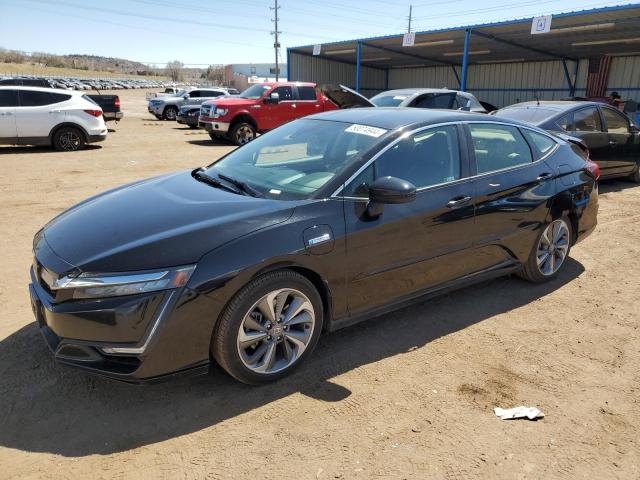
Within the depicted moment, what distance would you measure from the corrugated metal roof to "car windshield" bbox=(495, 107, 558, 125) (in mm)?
9039

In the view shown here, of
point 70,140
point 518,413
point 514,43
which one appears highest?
point 514,43

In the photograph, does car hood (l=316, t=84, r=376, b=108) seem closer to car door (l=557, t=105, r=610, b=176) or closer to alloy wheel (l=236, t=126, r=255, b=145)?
car door (l=557, t=105, r=610, b=176)

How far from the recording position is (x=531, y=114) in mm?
8102

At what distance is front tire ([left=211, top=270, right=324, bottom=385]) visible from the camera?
2.79 m

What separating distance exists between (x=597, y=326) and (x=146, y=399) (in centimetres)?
331

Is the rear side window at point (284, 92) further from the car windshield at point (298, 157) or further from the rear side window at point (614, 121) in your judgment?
the car windshield at point (298, 157)

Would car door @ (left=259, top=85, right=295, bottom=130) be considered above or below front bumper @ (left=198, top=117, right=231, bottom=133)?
above

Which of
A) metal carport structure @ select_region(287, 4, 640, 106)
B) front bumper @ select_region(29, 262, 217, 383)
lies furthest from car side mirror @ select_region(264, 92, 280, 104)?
front bumper @ select_region(29, 262, 217, 383)

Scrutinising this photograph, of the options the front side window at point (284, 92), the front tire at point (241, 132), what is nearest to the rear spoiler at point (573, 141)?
the front tire at point (241, 132)

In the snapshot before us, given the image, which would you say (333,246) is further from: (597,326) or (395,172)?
(597,326)

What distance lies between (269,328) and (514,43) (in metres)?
21.7

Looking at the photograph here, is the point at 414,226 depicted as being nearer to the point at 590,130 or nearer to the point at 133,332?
the point at 133,332

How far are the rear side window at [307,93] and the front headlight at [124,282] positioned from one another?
13732 millimetres

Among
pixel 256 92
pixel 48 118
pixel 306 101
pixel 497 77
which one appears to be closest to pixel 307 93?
pixel 306 101
